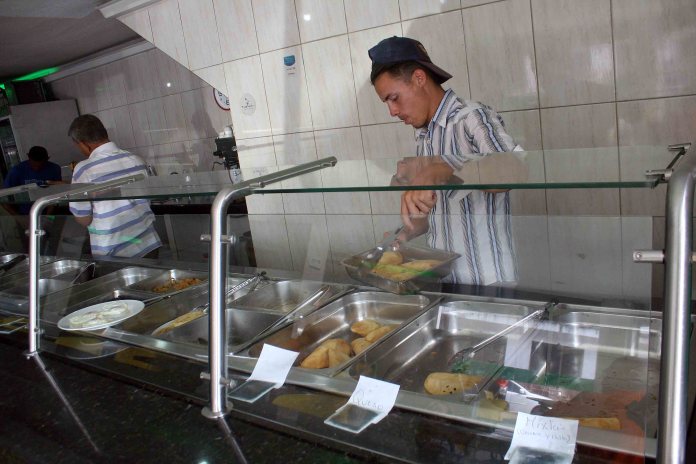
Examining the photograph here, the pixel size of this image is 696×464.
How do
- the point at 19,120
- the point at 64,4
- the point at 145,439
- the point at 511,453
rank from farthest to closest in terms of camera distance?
the point at 19,120
the point at 64,4
the point at 145,439
the point at 511,453

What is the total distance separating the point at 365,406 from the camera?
43.1 inches

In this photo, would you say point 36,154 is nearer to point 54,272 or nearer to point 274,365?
point 54,272

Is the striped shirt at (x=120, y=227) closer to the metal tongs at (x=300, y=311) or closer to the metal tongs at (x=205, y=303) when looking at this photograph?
the metal tongs at (x=205, y=303)

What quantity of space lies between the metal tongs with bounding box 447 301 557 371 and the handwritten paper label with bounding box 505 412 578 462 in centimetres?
27

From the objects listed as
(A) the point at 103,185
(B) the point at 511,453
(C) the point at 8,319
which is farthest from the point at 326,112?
(B) the point at 511,453

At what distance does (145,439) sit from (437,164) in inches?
34.3

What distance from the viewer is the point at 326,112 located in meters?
3.76

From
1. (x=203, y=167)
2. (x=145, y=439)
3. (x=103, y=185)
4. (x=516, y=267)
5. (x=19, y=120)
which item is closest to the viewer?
(x=145, y=439)

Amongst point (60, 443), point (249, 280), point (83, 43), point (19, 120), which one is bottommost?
point (60, 443)

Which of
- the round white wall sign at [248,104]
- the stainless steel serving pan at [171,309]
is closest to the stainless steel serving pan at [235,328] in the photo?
the stainless steel serving pan at [171,309]

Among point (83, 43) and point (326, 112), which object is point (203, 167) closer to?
point (83, 43)

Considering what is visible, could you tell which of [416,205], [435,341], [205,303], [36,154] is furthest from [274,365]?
[36,154]

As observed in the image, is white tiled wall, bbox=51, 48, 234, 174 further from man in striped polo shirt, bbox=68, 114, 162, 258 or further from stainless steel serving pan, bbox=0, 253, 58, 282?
man in striped polo shirt, bbox=68, 114, 162, 258

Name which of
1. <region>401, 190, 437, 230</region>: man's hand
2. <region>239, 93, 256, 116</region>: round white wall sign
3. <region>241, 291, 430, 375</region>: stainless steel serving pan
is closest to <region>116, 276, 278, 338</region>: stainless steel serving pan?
<region>241, 291, 430, 375</region>: stainless steel serving pan
